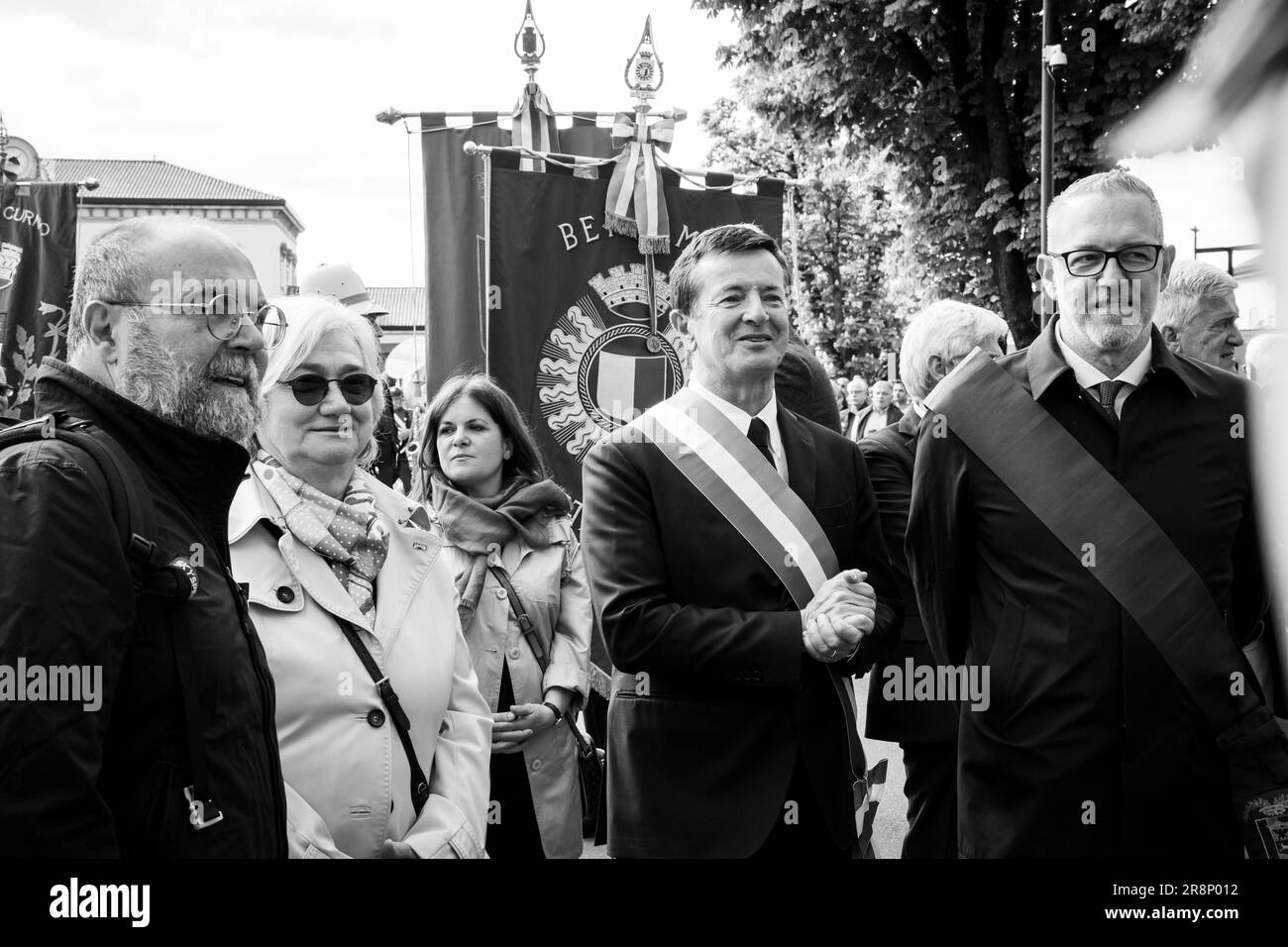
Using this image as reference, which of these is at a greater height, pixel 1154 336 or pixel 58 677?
pixel 1154 336

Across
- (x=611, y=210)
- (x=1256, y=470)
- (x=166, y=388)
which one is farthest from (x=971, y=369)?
(x=611, y=210)

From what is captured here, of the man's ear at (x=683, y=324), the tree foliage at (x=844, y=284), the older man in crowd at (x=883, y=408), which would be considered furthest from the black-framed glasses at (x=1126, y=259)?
the tree foliage at (x=844, y=284)

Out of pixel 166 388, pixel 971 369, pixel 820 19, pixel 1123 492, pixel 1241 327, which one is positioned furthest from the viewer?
pixel 820 19

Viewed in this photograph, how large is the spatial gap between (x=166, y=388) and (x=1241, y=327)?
373 cm

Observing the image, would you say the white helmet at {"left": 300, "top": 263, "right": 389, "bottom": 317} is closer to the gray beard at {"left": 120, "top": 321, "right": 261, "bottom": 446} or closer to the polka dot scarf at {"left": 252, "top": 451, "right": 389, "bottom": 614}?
the polka dot scarf at {"left": 252, "top": 451, "right": 389, "bottom": 614}

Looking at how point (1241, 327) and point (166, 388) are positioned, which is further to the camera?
point (1241, 327)

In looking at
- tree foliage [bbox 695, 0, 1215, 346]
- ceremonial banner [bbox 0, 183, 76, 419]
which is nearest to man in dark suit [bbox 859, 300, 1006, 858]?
ceremonial banner [bbox 0, 183, 76, 419]

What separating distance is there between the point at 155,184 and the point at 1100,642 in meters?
5.07

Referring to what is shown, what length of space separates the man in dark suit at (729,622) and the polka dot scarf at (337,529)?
50cm

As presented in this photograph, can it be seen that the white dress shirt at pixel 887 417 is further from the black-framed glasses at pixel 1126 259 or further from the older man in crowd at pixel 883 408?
the black-framed glasses at pixel 1126 259

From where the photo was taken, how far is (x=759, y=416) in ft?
9.92

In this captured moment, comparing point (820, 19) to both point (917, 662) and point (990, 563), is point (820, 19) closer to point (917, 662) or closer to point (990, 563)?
point (917, 662)

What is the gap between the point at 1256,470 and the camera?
265 centimetres
